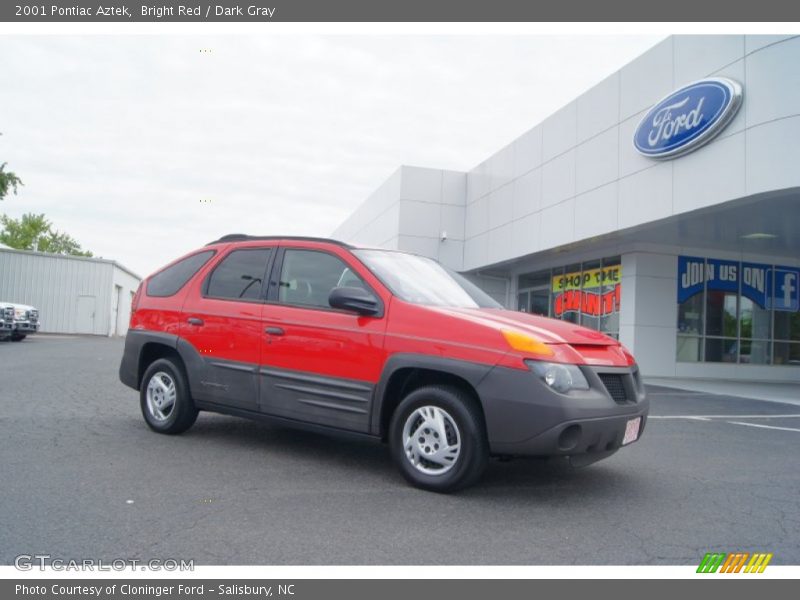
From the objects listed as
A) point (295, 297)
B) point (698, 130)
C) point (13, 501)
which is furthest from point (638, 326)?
point (13, 501)

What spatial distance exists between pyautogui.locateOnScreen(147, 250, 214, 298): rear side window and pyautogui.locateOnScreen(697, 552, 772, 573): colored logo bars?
4.86m

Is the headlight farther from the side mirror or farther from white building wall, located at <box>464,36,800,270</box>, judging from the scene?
white building wall, located at <box>464,36,800,270</box>

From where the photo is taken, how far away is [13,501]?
421cm

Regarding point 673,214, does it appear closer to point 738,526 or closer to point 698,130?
point 698,130

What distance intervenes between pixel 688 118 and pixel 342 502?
12.2m

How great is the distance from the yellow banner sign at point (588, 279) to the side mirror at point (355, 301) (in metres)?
15.3

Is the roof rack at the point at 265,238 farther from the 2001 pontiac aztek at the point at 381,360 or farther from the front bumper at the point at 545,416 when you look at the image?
the front bumper at the point at 545,416

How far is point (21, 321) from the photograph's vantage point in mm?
23969

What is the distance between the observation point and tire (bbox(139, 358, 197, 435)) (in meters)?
6.22

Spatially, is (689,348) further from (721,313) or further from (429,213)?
(429,213)

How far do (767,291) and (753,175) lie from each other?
9484mm

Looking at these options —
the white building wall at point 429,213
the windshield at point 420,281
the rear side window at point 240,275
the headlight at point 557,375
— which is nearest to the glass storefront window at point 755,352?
the white building wall at point 429,213

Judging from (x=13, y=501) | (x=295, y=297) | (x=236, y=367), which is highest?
(x=295, y=297)

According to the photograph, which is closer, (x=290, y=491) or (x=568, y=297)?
(x=290, y=491)
